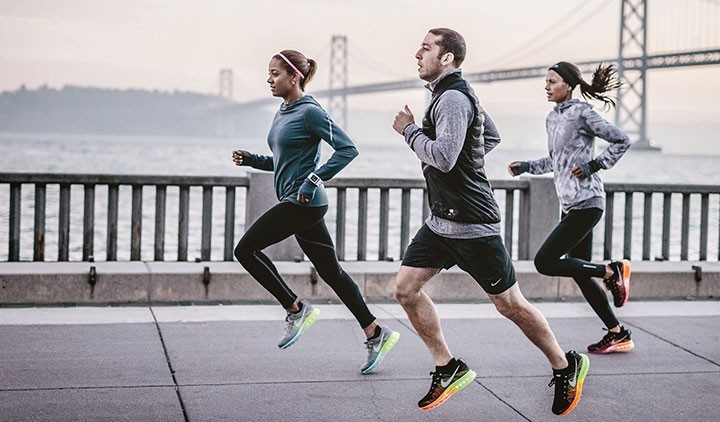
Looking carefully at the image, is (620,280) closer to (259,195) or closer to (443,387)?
(443,387)

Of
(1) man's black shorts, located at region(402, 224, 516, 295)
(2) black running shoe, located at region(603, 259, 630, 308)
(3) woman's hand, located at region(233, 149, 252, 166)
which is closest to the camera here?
(1) man's black shorts, located at region(402, 224, 516, 295)

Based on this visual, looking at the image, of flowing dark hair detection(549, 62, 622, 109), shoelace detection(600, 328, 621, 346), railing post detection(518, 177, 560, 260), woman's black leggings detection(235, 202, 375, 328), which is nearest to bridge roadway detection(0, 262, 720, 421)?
shoelace detection(600, 328, 621, 346)

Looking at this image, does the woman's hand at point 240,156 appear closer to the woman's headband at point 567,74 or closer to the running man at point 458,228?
the running man at point 458,228

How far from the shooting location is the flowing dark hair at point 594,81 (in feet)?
21.2

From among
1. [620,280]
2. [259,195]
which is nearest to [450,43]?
[620,280]

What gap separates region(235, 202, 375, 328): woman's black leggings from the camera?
19.7 ft

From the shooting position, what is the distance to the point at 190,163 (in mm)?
73938

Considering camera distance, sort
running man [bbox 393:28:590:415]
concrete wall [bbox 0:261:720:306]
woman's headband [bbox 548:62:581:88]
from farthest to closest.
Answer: concrete wall [bbox 0:261:720:306] → woman's headband [bbox 548:62:581:88] → running man [bbox 393:28:590:415]

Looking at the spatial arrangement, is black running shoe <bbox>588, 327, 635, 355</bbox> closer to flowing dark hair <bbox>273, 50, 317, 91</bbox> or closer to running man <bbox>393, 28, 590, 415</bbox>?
running man <bbox>393, 28, 590, 415</bbox>

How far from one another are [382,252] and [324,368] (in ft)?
12.6

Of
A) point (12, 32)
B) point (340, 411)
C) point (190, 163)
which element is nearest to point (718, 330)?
point (340, 411)

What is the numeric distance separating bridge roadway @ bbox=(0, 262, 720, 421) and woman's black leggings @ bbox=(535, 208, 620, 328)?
14.2 inches

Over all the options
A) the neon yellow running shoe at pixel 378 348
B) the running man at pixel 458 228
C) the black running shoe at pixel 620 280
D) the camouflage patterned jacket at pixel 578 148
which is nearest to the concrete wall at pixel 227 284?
the black running shoe at pixel 620 280

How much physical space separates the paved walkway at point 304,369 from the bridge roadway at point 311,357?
12mm
